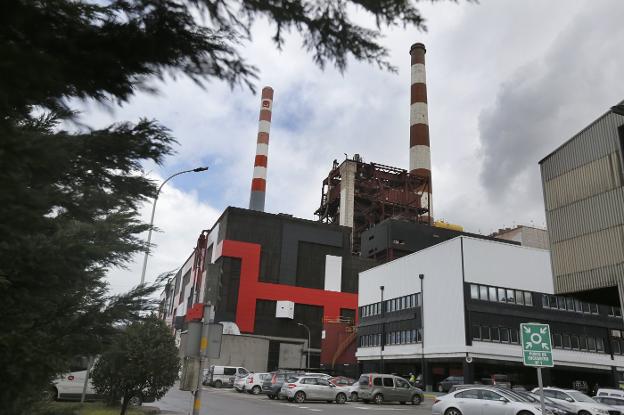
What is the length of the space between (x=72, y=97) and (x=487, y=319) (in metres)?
37.9

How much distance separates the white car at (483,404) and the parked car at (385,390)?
394 inches

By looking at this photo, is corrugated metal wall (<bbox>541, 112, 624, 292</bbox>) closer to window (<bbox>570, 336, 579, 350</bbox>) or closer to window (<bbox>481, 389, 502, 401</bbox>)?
window (<bbox>481, 389, 502, 401</bbox>)

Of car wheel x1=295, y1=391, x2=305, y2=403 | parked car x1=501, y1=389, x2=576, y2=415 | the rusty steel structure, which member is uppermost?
the rusty steel structure

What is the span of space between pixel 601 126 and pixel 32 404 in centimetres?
1970

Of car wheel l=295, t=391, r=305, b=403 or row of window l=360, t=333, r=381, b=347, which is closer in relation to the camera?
car wheel l=295, t=391, r=305, b=403

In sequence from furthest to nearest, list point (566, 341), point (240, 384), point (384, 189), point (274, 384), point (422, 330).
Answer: point (384, 189), point (422, 330), point (566, 341), point (240, 384), point (274, 384)

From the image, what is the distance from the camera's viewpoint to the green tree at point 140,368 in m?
14.4

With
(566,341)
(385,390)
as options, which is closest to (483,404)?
(385,390)

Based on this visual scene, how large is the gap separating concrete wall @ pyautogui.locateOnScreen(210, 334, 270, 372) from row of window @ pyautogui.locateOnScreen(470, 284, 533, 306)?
27.8 m

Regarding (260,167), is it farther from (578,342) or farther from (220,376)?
(578,342)

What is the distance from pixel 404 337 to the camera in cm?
4200

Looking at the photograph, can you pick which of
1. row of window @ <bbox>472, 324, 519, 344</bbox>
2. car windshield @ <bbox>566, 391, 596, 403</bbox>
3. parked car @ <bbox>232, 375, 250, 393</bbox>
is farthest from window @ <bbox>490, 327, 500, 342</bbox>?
parked car @ <bbox>232, 375, 250, 393</bbox>

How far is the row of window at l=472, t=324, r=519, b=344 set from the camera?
36062 mm

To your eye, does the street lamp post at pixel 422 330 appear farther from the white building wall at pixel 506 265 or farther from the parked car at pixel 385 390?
the parked car at pixel 385 390
